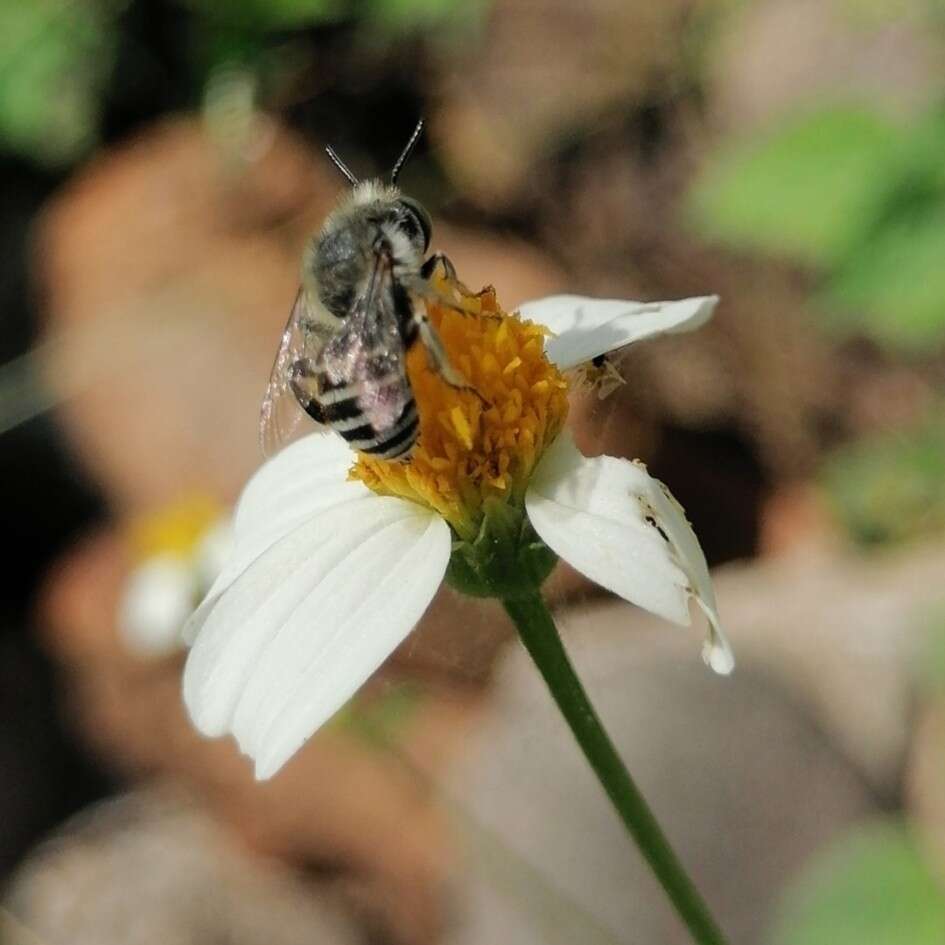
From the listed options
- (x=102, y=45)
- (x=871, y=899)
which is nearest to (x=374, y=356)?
(x=871, y=899)

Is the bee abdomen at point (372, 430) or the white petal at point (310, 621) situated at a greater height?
the bee abdomen at point (372, 430)

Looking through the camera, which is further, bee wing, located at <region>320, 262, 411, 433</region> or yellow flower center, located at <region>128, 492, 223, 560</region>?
yellow flower center, located at <region>128, 492, 223, 560</region>

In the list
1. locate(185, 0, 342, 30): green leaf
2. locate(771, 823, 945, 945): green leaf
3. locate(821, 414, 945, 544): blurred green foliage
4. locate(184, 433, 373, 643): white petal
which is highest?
locate(184, 433, 373, 643): white petal

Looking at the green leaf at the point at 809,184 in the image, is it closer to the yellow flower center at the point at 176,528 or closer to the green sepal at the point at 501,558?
the yellow flower center at the point at 176,528

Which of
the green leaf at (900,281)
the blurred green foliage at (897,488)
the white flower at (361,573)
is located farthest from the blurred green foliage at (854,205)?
the white flower at (361,573)

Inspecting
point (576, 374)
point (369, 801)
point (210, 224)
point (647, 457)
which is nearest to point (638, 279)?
point (647, 457)

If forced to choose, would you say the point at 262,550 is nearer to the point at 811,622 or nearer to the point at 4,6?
the point at 811,622

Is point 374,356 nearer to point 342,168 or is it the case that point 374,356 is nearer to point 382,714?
point 342,168

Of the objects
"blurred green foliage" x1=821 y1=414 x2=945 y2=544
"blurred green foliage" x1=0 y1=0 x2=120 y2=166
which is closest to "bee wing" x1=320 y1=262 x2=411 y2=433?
"blurred green foliage" x1=821 y1=414 x2=945 y2=544

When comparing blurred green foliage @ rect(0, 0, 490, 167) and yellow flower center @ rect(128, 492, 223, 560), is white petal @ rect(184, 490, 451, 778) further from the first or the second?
blurred green foliage @ rect(0, 0, 490, 167)
